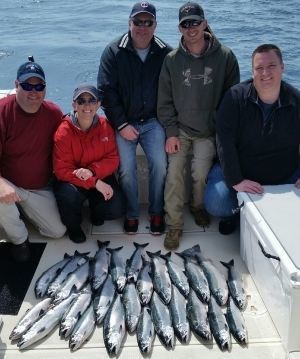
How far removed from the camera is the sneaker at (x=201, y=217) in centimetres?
434

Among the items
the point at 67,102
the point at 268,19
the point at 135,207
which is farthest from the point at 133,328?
the point at 268,19

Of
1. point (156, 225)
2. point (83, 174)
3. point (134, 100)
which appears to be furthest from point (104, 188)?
point (134, 100)

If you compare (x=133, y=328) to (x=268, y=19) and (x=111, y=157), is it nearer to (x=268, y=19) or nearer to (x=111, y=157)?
(x=111, y=157)

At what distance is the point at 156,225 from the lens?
4.22 meters

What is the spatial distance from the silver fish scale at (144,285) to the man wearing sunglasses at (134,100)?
642 millimetres

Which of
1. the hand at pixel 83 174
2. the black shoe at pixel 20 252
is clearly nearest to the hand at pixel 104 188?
the hand at pixel 83 174

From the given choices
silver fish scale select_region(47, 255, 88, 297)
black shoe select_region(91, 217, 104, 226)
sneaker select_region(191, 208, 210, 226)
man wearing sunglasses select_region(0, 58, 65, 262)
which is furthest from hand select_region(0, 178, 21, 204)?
sneaker select_region(191, 208, 210, 226)

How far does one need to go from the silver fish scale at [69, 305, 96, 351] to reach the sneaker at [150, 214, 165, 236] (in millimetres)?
1145

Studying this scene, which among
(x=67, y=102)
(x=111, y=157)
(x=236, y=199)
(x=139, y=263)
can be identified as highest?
(x=111, y=157)

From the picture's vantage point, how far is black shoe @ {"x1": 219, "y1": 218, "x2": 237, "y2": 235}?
4.15m

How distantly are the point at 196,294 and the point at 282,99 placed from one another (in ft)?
5.27

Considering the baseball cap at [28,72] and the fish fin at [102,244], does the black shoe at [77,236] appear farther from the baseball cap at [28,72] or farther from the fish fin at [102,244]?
the baseball cap at [28,72]

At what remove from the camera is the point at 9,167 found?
386 cm

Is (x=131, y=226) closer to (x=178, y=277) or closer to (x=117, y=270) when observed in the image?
(x=117, y=270)
